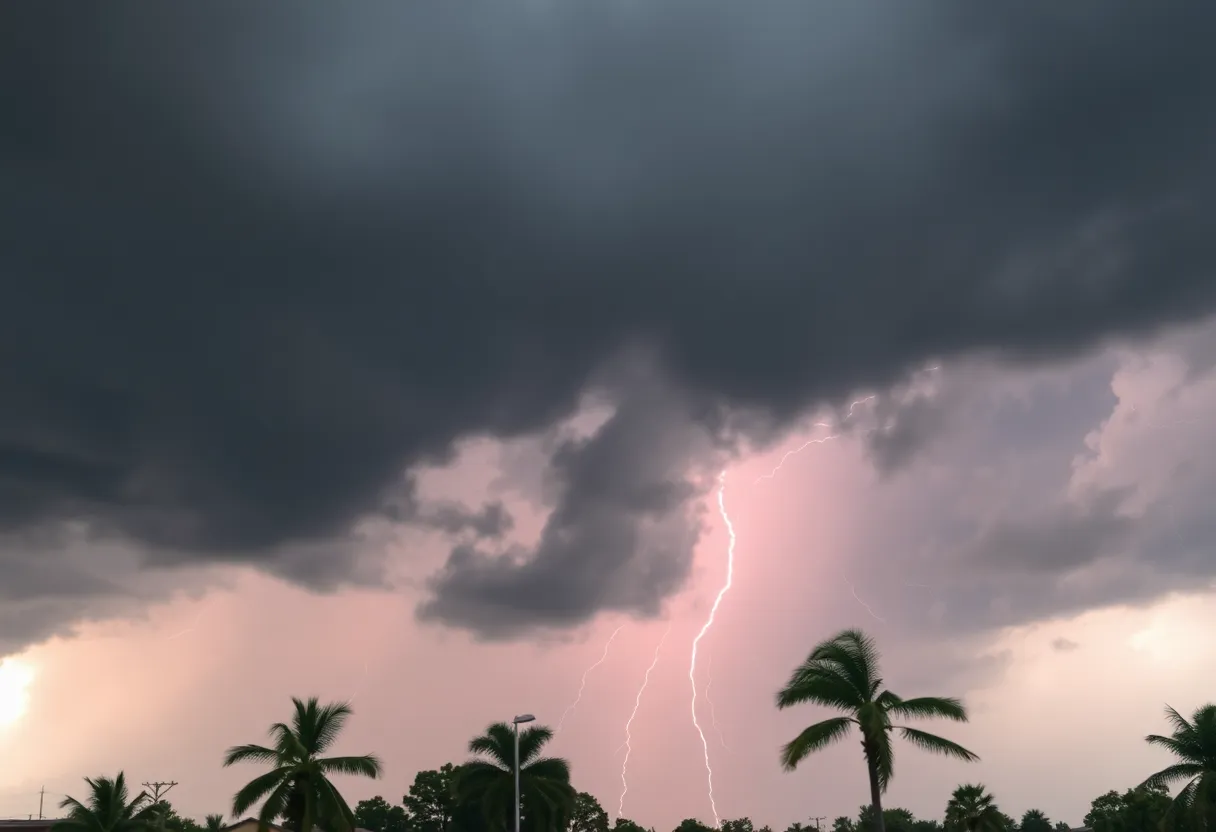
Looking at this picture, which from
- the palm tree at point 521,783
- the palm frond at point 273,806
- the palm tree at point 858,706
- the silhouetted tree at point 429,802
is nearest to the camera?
the palm tree at point 858,706

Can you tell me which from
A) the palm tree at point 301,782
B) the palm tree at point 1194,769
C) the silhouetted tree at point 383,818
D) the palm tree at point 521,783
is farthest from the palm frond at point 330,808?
the silhouetted tree at point 383,818

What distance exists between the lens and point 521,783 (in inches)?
2601

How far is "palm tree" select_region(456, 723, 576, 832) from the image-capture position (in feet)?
214

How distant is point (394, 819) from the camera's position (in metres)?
113

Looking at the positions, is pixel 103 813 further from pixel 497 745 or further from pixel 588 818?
pixel 588 818

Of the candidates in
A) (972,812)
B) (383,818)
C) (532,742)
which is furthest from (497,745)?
(383,818)

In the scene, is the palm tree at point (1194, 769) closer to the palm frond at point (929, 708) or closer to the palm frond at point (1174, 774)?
the palm frond at point (1174, 774)

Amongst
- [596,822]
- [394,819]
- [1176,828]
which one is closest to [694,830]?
[596,822]

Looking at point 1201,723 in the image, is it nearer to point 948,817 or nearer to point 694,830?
point 948,817

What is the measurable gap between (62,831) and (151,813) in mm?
23847

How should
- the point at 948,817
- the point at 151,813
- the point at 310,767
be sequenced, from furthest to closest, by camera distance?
the point at 151,813 → the point at 948,817 → the point at 310,767

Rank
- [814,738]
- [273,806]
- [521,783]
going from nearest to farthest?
[814,738] → [273,806] → [521,783]

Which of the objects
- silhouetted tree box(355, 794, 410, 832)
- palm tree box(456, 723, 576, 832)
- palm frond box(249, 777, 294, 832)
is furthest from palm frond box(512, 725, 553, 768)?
silhouetted tree box(355, 794, 410, 832)

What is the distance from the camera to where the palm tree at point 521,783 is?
65.2m
